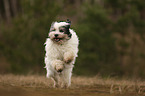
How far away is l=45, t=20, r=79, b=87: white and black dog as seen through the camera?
22.7ft

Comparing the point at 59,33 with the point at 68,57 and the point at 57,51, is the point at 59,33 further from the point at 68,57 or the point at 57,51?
the point at 68,57

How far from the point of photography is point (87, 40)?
22938mm

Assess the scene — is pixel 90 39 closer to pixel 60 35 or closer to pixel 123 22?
pixel 123 22

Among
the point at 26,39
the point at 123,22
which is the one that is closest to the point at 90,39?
the point at 123,22

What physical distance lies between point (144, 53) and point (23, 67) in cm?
1163

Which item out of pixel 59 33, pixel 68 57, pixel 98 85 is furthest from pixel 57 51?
pixel 98 85

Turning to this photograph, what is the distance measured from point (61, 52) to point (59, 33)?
1.91 ft

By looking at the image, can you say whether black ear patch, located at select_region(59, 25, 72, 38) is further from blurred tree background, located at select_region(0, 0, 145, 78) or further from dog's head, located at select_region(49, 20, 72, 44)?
blurred tree background, located at select_region(0, 0, 145, 78)

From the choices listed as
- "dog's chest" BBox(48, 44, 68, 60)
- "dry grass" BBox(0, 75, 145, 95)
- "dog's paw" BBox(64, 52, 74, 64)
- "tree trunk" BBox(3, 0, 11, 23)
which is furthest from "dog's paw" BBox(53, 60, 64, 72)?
"tree trunk" BBox(3, 0, 11, 23)

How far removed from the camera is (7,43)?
882 inches

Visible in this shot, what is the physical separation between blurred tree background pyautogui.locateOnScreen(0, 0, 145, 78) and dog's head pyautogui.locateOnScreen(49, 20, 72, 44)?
1259 cm

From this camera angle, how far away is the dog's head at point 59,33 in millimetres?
6895

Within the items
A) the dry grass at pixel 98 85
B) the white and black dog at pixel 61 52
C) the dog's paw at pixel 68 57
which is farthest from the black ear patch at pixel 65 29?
the dry grass at pixel 98 85

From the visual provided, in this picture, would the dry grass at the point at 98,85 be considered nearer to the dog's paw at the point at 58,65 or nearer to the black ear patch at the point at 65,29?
the dog's paw at the point at 58,65
